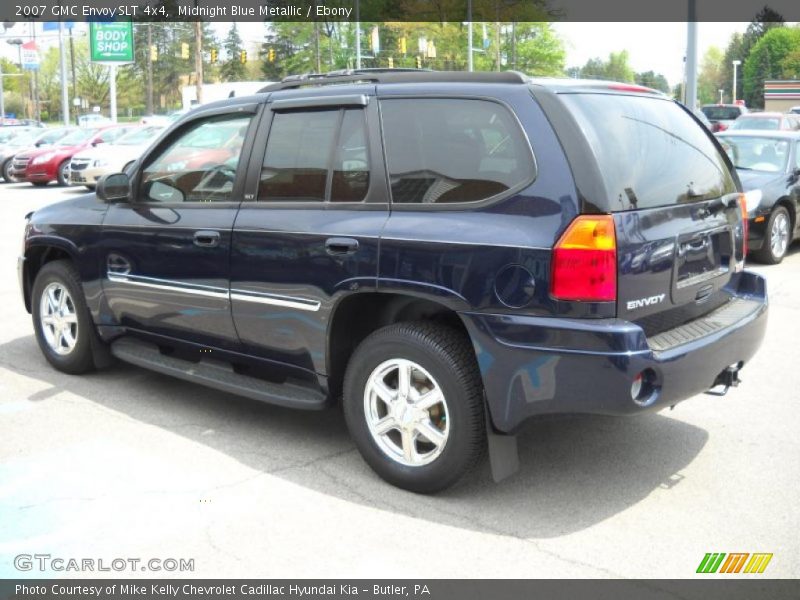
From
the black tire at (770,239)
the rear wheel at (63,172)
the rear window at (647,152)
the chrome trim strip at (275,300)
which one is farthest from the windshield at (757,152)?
the rear wheel at (63,172)

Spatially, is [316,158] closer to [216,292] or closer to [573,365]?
[216,292]

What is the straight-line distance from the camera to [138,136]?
24078 mm

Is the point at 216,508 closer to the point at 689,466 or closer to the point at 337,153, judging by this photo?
the point at 337,153

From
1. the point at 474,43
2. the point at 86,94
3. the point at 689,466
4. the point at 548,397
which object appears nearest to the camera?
the point at 548,397

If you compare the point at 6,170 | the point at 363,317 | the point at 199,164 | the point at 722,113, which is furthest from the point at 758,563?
the point at 722,113

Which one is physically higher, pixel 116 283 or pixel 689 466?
pixel 116 283

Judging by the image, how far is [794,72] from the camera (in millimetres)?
101562

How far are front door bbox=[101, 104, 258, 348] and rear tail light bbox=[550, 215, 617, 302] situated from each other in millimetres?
1947

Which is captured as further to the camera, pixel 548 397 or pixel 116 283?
pixel 116 283

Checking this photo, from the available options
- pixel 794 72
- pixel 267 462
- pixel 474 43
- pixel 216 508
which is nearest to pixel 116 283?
pixel 267 462

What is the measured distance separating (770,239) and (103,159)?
1724 cm

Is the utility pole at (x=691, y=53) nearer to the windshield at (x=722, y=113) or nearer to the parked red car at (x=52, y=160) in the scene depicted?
the parked red car at (x=52, y=160)
